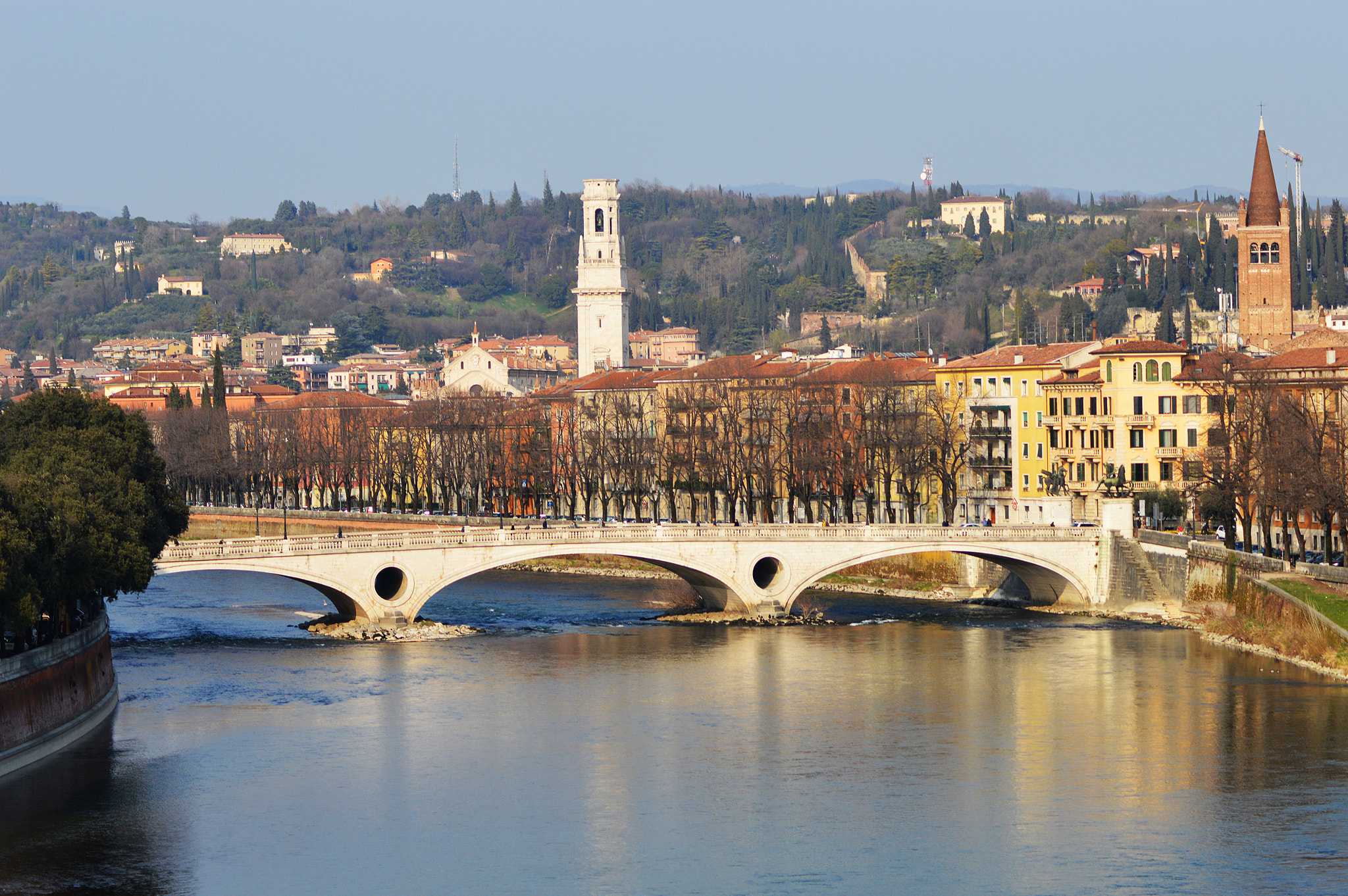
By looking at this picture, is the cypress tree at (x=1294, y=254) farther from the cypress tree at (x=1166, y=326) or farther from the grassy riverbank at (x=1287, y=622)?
the grassy riverbank at (x=1287, y=622)

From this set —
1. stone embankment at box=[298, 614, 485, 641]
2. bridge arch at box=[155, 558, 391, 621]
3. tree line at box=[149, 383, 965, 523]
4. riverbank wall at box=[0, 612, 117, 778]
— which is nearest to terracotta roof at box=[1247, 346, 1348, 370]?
tree line at box=[149, 383, 965, 523]

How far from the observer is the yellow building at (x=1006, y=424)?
6875cm

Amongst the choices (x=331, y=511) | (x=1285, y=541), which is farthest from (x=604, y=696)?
(x=331, y=511)

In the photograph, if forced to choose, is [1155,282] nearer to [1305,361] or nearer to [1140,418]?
[1305,361]

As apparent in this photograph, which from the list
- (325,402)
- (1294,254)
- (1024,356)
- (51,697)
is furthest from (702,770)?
(1294,254)

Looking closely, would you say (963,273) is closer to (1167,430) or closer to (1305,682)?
(1167,430)

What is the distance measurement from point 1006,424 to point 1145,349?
24.5 feet

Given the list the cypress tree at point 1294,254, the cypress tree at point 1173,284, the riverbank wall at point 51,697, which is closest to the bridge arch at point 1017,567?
the riverbank wall at point 51,697

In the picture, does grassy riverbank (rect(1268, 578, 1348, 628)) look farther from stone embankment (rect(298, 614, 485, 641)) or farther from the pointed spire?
the pointed spire

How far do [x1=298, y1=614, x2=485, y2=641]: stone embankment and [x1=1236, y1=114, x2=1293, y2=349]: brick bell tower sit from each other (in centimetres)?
7147

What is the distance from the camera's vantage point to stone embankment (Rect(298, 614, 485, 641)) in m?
51.1

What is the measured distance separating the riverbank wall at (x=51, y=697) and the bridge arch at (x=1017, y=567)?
20.8m

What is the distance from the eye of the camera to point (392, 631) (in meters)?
51.3

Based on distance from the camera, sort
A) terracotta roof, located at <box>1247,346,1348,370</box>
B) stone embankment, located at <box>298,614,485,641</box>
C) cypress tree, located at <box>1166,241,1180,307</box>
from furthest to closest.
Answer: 1. cypress tree, located at <box>1166,241,1180,307</box>
2. terracotta roof, located at <box>1247,346,1348,370</box>
3. stone embankment, located at <box>298,614,485,641</box>
